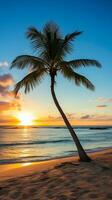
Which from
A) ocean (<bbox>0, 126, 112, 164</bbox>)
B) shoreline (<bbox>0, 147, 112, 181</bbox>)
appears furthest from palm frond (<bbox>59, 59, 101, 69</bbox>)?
ocean (<bbox>0, 126, 112, 164</bbox>)

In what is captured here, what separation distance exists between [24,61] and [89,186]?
7.80 m

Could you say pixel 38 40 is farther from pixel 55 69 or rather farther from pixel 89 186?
pixel 89 186

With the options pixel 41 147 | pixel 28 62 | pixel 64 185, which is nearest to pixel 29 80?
pixel 28 62

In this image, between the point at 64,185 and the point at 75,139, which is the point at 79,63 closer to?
the point at 75,139

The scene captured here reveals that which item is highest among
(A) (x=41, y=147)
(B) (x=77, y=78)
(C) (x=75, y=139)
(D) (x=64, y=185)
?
(B) (x=77, y=78)

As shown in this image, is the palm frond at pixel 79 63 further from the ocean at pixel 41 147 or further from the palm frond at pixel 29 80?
the ocean at pixel 41 147

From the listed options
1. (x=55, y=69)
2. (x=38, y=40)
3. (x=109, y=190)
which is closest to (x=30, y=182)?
(x=109, y=190)

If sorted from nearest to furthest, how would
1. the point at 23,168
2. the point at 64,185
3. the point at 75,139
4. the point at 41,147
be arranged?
the point at 64,185
the point at 75,139
the point at 23,168
the point at 41,147

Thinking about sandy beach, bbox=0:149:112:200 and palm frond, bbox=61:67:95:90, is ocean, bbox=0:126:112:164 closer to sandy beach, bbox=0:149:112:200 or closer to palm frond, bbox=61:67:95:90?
palm frond, bbox=61:67:95:90

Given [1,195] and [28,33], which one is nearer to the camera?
[1,195]

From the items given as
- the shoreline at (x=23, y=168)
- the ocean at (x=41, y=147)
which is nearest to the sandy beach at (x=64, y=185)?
the shoreline at (x=23, y=168)

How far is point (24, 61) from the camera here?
1428cm

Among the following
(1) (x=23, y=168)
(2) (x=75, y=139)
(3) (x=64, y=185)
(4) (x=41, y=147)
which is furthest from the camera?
(4) (x=41, y=147)

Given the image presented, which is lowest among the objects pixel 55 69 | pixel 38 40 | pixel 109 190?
pixel 109 190
